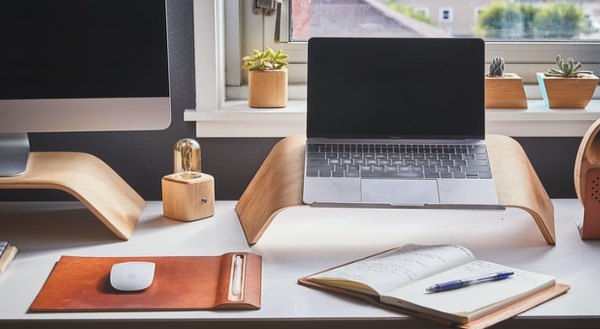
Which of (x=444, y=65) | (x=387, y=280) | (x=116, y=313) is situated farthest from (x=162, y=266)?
(x=444, y=65)

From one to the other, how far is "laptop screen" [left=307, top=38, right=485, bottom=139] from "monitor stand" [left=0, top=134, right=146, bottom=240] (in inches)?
14.1

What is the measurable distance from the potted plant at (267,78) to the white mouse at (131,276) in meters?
0.58

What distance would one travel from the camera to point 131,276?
1.13 metres

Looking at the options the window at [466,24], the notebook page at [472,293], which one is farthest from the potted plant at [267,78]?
the notebook page at [472,293]

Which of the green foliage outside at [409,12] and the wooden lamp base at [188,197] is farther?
the green foliage outside at [409,12]

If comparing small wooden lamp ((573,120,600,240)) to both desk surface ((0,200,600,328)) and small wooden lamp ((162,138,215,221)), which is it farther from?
small wooden lamp ((162,138,215,221))

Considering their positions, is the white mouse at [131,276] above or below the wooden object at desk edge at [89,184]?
below

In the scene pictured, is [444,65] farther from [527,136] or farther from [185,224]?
[185,224]

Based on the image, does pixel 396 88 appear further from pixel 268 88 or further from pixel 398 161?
pixel 268 88

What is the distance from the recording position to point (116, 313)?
1.05 m

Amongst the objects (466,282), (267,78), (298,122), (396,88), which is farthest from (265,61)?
(466,282)

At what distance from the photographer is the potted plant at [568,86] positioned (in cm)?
167

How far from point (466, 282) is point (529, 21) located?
0.88m

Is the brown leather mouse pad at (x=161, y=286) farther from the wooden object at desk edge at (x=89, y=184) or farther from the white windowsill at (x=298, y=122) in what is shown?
the white windowsill at (x=298, y=122)
